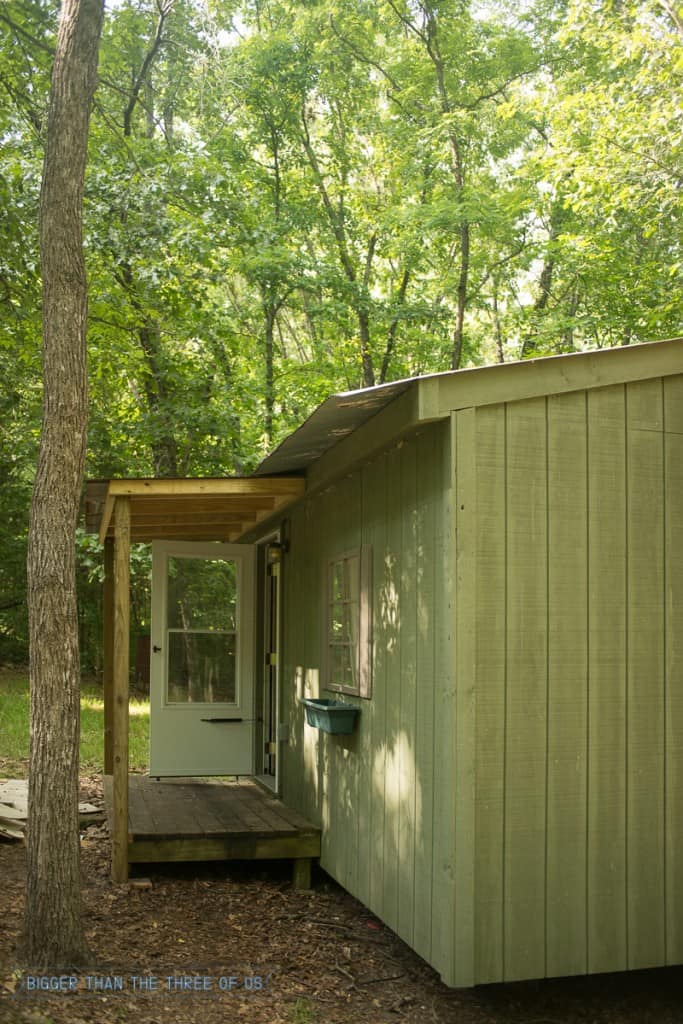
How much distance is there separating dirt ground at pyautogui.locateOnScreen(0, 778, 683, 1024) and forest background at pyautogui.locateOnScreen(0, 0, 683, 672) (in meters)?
5.22

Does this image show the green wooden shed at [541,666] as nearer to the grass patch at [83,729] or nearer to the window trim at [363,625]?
the window trim at [363,625]

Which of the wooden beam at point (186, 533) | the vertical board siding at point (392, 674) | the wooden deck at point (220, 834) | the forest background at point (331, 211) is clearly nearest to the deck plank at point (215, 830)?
the wooden deck at point (220, 834)

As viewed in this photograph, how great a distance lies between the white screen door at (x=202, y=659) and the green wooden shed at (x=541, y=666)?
3.42m

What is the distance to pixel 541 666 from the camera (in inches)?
161

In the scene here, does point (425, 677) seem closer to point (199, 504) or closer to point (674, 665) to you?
point (674, 665)

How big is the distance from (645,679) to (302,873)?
2.86m

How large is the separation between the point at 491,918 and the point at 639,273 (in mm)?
12148

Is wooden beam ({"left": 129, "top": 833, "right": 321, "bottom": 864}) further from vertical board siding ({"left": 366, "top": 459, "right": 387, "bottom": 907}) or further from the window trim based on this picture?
the window trim

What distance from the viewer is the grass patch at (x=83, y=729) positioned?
10.5 m

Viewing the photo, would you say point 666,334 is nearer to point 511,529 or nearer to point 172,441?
point 172,441

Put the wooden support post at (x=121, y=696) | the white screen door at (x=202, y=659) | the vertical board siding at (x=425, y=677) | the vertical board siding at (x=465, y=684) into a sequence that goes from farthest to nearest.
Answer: the white screen door at (x=202, y=659) → the wooden support post at (x=121, y=696) → the vertical board siding at (x=425, y=677) → the vertical board siding at (x=465, y=684)

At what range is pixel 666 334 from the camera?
14.1m

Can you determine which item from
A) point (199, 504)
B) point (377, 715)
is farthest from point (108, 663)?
point (377, 715)

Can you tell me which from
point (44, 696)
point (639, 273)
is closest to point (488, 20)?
point (639, 273)
